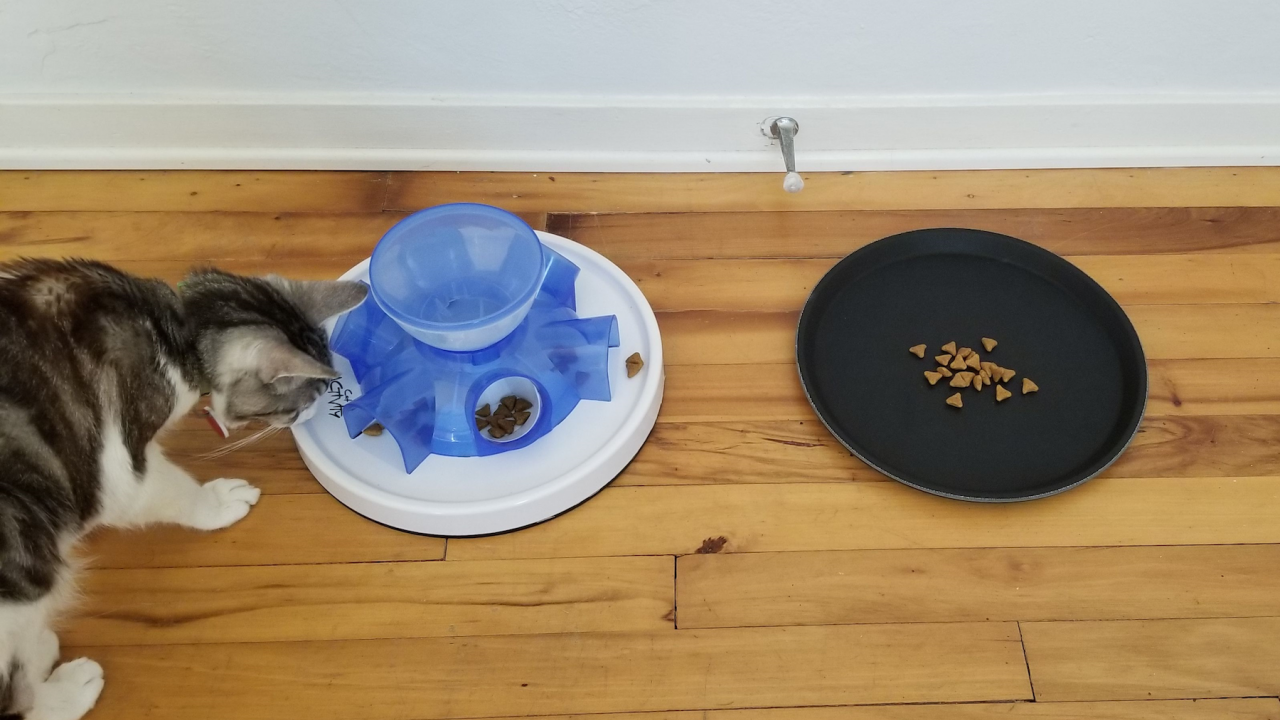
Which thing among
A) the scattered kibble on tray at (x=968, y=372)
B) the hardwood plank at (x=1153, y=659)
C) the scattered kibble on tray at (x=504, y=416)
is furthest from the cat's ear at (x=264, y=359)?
the hardwood plank at (x=1153, y=659)

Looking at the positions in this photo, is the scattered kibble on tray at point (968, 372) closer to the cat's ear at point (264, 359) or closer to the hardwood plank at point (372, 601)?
the hardwood plank at point (372, 601)

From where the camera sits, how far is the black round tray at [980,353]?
4.21 ft

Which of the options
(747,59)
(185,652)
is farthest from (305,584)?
(747,59)

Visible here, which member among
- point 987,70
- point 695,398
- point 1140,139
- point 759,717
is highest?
Result: point 987,70

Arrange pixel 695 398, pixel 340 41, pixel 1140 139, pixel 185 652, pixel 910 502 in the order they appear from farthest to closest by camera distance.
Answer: pixel 1140 139, pixel 340 41, pixel 695 398, pixel 910 502, pixel 185 652

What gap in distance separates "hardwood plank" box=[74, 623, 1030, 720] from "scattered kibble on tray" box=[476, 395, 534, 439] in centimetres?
30

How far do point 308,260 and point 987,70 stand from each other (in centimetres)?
128

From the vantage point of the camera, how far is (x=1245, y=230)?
160 centimetres

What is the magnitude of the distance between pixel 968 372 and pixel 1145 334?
358 mm

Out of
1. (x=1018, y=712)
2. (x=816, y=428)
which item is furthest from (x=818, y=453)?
(x=1018, y=712)

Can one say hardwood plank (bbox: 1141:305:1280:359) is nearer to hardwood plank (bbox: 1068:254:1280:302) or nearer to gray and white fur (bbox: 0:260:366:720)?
hardwood plank (bbox: 1068:254:1280:302)

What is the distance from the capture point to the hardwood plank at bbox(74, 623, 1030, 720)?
3.68 ft

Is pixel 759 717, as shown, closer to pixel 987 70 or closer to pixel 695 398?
pixel 695 398

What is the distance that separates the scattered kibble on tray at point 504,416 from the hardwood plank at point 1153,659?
77 centimetres
